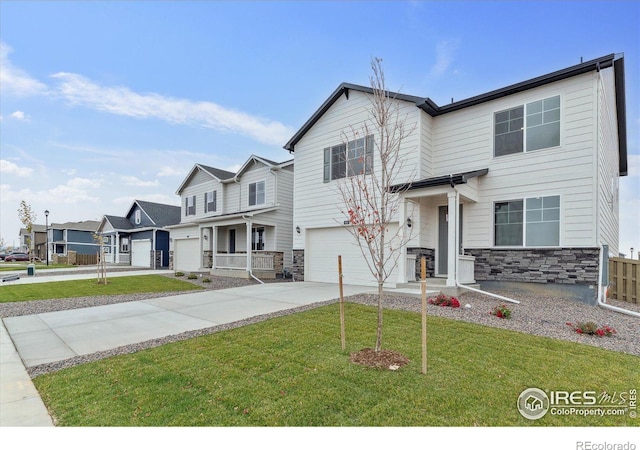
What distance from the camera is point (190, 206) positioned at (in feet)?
76.2

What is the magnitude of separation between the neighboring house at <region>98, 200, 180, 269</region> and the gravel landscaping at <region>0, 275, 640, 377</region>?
16748mm

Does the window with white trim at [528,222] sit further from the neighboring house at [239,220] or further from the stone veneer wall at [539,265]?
the neighboring house at [239,220]

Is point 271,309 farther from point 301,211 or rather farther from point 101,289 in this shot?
point 101,289

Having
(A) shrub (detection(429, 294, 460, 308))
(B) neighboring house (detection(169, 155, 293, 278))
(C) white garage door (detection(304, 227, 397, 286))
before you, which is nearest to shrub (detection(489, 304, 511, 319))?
(A) shrub (detection(429, 294, 460, 308))

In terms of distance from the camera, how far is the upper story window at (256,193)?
18306 millimetres

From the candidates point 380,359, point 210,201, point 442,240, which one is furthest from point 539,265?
point 210,201

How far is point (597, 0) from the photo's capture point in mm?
7770

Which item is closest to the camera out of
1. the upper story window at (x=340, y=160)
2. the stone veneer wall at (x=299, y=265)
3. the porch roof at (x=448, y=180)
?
the porch roof at (x=448, y=180)

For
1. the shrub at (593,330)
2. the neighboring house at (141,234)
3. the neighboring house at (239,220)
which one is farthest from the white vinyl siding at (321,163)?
the neighboring house at (141,234)

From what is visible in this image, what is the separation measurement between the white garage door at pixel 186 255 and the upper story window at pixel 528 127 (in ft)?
60.4

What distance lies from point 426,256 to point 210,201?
51.4ft

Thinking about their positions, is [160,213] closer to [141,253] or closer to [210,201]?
[141,253]

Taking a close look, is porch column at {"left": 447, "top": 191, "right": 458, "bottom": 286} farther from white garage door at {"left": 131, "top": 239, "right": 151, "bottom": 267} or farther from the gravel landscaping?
white garage door at {"left": 131, "top": 239, "right": 151, "bottom": 267}

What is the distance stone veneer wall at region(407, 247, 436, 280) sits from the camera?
1058cm
